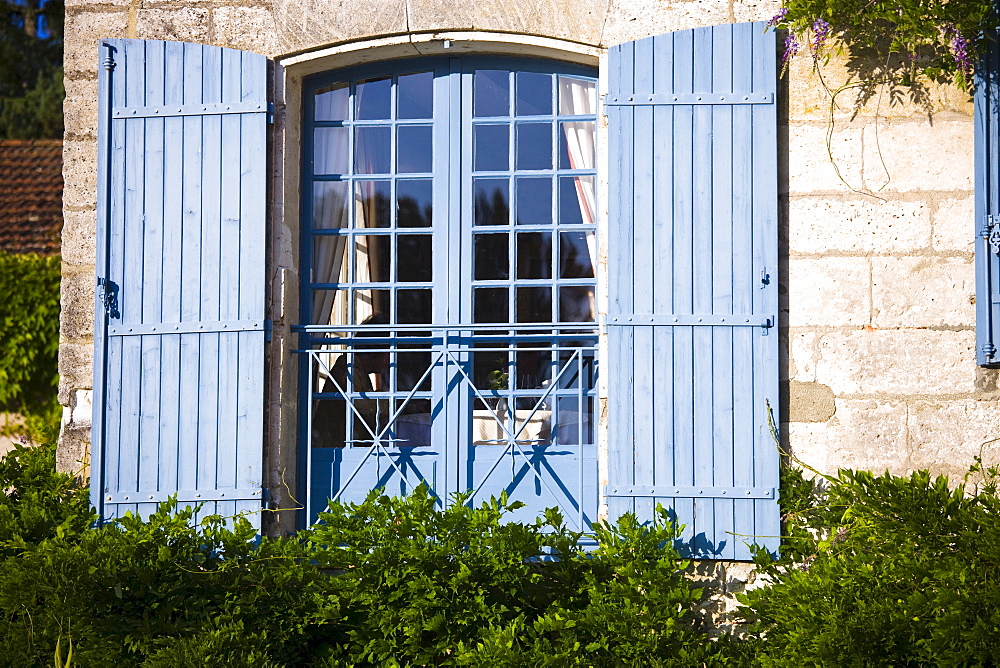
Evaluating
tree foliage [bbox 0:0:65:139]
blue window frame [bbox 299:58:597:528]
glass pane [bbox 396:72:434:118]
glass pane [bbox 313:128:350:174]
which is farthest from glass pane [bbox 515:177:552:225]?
tree foliage [bbox 0:0:65:139]

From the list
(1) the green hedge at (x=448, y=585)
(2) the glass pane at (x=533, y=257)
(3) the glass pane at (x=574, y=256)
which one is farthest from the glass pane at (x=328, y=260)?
(1) the green hedge at (x=448, y=585)

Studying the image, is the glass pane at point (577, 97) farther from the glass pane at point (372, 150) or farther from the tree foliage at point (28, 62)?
the tree foliage at point (28, 62)

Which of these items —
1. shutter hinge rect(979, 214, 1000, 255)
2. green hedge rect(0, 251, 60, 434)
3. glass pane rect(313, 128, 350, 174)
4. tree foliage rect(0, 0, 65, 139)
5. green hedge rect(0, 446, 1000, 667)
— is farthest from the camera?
tree foliage rect(0, 0, 65, 139)

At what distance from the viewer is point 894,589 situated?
286cm

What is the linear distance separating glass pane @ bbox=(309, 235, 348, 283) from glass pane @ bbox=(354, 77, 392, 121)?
1.81ft

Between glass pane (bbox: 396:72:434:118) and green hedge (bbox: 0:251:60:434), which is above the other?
glass pane (bbox: 396:72:434:118)

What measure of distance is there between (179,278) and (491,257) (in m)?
Answer: 1.29

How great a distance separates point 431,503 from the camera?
10.9ft

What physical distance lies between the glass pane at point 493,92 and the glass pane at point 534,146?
0.11 meters

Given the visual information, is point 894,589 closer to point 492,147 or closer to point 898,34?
point 898,34

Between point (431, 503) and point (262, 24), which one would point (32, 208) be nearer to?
point (262, 24)

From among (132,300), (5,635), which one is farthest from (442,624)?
(132,300)

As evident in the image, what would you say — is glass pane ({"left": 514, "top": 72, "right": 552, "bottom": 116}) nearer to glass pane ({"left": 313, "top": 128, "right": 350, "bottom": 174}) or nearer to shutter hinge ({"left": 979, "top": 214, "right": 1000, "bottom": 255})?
glass pane ({"left": 313, "top": 128, "right": 350, "bottom": 174})

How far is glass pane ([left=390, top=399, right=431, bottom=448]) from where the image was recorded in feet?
12.8
